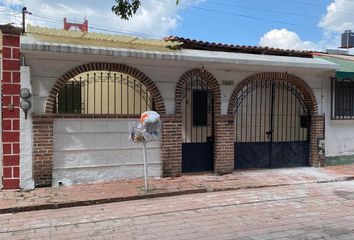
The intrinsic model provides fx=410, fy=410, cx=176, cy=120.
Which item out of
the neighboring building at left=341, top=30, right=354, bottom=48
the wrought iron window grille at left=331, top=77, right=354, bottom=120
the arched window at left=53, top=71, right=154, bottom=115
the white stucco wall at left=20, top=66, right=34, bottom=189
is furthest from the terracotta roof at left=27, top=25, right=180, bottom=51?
the neighboring building at left=341, top=30, right=354, bottom=48

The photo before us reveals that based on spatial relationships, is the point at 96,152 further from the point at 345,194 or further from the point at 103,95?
the point at 345,194

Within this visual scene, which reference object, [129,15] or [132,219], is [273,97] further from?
[129,15]

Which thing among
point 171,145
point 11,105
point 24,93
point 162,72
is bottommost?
point 171,145

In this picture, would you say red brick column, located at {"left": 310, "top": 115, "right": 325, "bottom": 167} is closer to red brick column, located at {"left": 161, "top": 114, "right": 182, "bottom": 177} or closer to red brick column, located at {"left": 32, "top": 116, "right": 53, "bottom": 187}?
red brick column, located at {"left": 161, "top": 114, "right": 182, "bottom": 177}

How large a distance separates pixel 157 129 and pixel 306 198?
11.1ft

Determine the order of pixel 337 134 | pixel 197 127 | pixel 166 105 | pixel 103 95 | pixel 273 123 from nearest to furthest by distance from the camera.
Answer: pixel 166 105
pixel 103 95
pixel 197 127
pixel 273 123
pixel 337 134

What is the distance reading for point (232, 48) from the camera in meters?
10.9

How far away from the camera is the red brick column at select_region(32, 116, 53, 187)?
862 cm

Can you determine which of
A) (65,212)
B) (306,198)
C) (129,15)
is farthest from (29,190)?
(306,198)

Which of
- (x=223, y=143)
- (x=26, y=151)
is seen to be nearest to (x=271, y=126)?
(x=223, y=143)

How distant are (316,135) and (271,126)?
4.43ft

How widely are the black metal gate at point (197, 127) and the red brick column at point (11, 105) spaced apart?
4.09 metres

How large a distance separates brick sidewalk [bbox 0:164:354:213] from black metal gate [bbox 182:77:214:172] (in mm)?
475

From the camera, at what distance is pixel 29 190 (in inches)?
334
